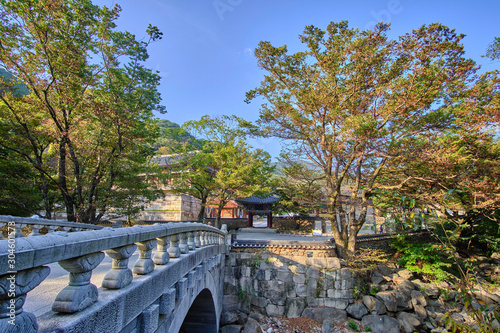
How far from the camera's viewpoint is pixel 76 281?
1778mm

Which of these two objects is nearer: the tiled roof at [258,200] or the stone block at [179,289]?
the stone block at [179,289]

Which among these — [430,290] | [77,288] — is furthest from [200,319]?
[430,290]

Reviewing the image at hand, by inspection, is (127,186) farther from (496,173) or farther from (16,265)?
(496,173)

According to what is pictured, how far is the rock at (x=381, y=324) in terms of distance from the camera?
10.0 m

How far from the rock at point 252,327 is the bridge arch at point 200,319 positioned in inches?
81.7

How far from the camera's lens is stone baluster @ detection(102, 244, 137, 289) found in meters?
2.23

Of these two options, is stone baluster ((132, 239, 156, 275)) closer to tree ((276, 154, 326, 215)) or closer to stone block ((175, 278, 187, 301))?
stone block ((175, 278, 187, 301))

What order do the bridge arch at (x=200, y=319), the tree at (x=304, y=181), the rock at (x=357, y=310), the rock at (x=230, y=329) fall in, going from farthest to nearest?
the tree at (x=304, y=181) < the rock at (x=357, y=310) < the rock at (x=230, y=329) < the bridge arch at (x=200, y=319)

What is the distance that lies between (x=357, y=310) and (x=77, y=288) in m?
12.4

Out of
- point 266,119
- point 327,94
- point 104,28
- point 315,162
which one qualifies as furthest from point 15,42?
point 315,162

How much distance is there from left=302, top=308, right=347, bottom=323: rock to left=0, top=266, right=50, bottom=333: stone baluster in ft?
39.4

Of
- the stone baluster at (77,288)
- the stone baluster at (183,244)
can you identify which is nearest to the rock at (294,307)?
the stone baluster at (183,244)

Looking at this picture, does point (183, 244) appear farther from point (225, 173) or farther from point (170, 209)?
point (170, 209)

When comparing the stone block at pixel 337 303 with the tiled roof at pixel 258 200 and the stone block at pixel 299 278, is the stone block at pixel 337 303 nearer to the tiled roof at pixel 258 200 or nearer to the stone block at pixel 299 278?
the stone block at pixel 299 278
